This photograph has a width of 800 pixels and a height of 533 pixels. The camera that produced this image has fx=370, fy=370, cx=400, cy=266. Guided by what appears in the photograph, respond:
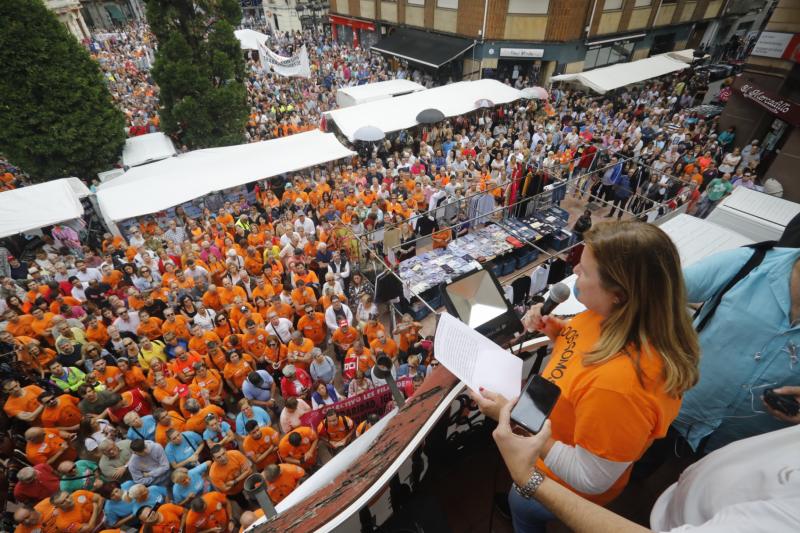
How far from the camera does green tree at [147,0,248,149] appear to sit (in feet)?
44.1

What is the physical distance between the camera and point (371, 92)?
18.6m

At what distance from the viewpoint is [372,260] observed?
27.8 feet

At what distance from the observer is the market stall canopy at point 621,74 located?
787 inches

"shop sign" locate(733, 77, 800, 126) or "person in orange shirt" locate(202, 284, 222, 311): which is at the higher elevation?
"shop sign" locate(733, 77, 800, 126)

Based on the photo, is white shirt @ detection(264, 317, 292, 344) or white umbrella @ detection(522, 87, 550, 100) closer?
white shirt @ detection(264, 317, 292, 344)

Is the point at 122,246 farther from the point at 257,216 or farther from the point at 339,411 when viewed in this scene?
the point at 339,411

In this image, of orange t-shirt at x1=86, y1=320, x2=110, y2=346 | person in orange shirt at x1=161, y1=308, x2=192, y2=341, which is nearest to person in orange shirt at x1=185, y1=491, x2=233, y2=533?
person in orange shirt at x1=161, y1=308, x2=192, y2=341

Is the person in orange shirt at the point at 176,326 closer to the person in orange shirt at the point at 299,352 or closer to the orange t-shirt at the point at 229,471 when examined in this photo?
the person in orange shirt at the point at 299,352

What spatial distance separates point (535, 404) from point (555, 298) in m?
0.99

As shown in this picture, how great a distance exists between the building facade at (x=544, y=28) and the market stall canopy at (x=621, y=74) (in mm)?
2880

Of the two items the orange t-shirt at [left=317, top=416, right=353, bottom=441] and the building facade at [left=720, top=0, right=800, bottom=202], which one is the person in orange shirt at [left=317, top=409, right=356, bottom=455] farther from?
the building facade at [left=720, top=0, right=800, bottom=202]

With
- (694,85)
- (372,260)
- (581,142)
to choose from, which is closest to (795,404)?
(372,260)

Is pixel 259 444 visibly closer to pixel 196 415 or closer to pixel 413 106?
pixel 196 415

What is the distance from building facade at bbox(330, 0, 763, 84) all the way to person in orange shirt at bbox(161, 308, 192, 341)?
23.7 meters
